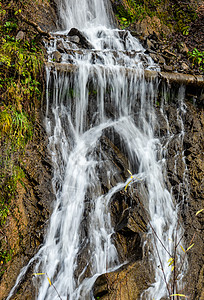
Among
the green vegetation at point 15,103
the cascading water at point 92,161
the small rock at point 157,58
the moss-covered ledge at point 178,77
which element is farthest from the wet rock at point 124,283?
the small rock at point 157,58

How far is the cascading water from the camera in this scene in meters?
3.91

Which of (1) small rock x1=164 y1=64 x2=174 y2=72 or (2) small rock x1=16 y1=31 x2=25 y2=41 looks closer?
(2) small rock x1=16 y1=31 x2=25 y2=41

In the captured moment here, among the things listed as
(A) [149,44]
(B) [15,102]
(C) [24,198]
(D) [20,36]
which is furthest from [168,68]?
(C) [24,198]

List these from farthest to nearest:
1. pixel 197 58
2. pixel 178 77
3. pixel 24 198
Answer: pixel 197 58, pixel 178 77, pixel 24 198

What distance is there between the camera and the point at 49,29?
25.0 feet

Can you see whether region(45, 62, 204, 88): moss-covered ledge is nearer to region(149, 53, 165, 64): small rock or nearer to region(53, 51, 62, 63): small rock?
Result: region(149, 53, 165, 64): small rock

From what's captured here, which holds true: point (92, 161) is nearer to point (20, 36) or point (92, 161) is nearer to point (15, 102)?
point (15, 102)

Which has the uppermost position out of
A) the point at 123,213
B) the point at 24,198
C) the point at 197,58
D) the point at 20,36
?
the point at 20,36

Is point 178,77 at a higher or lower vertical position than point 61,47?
lower

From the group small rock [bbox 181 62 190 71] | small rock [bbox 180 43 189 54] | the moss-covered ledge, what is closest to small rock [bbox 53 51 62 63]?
the moss-covered ledge

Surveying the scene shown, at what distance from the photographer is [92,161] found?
499cm

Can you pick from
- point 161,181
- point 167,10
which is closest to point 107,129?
point 161,181

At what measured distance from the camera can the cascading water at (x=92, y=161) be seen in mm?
3914

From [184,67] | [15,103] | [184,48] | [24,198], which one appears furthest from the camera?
[184,48]
